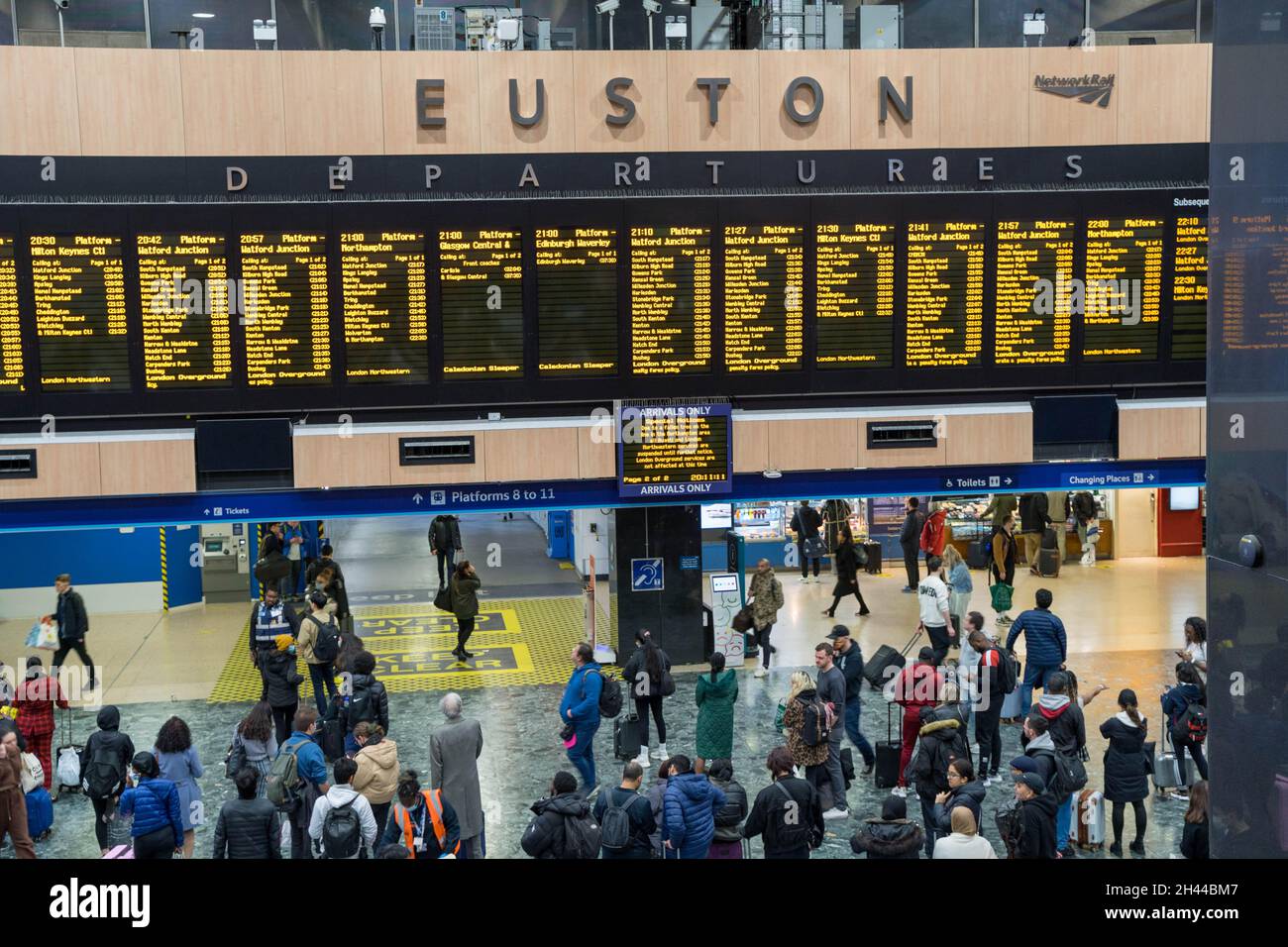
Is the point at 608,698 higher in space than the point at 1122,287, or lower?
lower

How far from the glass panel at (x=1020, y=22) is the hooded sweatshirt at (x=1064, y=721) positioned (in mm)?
7073

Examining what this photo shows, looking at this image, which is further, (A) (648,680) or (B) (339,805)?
(A) (648,680)

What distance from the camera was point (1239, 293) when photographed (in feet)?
10.5

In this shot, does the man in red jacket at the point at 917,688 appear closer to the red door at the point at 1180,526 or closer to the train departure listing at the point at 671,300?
the train departure listing at the point at 671,300

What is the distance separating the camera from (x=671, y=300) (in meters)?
13.0

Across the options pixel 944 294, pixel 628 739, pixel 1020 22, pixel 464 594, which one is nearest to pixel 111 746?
pixel 628 739

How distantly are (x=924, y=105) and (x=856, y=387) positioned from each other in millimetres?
2956

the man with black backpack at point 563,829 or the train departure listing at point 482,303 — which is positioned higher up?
the train departure listing at point 482,303

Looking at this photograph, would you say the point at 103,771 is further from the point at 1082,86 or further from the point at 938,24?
the point at 1082,86

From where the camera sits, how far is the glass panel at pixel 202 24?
12.8m

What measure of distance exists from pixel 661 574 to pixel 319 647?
4.05 metres

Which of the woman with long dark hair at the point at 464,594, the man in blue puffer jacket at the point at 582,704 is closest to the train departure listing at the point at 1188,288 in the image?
the man in blue puffer jacket at the point at 582,704
